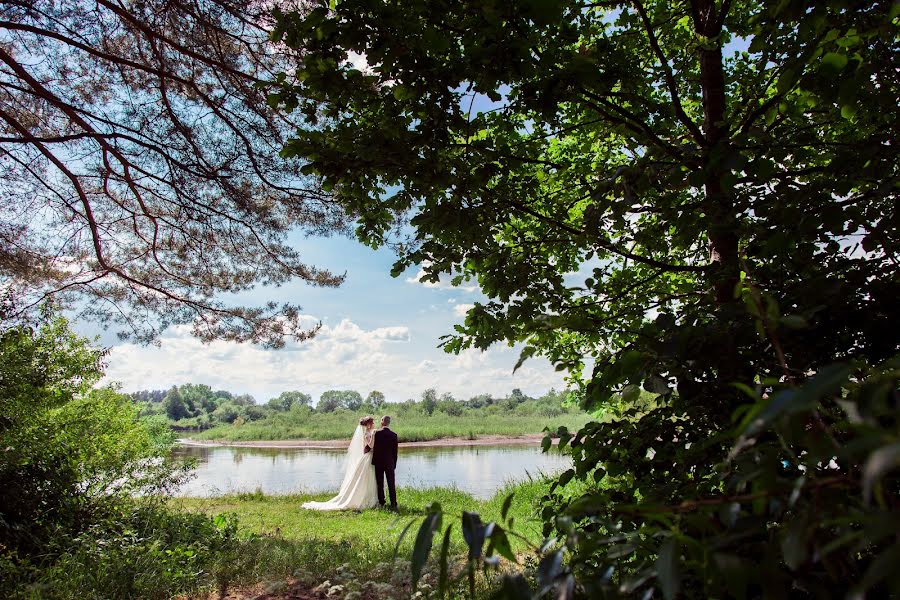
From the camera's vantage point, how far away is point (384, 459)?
9.43 metres

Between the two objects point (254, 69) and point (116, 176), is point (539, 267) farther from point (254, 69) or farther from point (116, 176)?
point (116, 176)

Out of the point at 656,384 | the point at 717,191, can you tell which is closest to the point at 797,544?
the point at 656,384

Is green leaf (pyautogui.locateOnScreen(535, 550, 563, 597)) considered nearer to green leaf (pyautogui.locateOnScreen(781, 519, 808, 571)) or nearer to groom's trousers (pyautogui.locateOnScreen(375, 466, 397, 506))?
green leaf (pyautogui.locateOnScreen(781, 519, 808, 571))

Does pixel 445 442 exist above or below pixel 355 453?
below

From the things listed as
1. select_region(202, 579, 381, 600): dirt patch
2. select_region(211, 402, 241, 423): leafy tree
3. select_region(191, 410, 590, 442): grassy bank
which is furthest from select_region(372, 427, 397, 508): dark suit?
select_region(211, 402, 241, 423): leafy tree

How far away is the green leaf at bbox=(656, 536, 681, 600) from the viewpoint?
63 centimetres

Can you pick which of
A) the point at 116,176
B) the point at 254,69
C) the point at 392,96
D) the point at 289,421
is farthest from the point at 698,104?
the point at 289,421

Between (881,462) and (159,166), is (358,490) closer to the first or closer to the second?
(159,166)

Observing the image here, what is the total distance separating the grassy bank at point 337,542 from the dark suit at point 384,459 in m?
0.41

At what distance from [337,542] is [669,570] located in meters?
5.92

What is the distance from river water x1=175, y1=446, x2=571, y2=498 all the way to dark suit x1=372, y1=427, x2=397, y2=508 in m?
2.02

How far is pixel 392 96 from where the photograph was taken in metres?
2.46

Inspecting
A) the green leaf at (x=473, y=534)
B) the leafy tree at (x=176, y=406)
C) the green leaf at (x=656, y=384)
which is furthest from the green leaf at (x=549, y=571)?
the leafy tree at (x=176, y=406)

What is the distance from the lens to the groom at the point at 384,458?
30.9 feet
